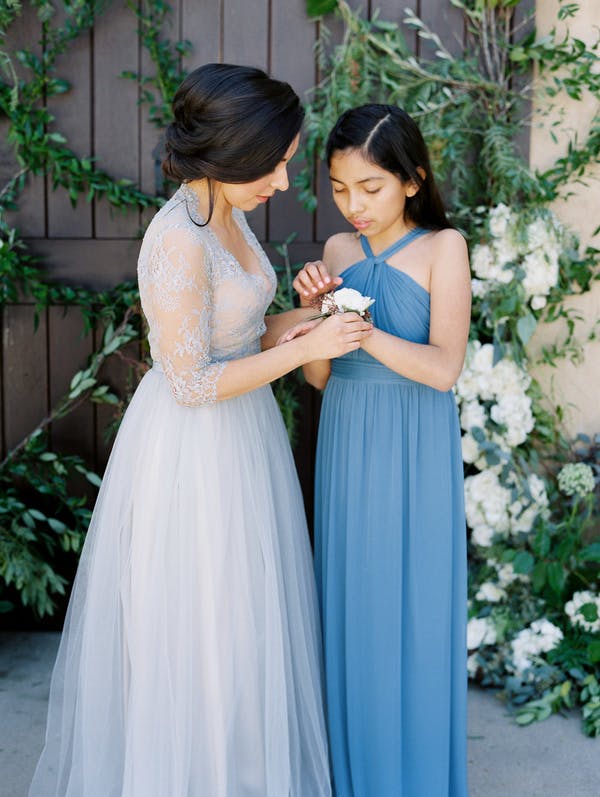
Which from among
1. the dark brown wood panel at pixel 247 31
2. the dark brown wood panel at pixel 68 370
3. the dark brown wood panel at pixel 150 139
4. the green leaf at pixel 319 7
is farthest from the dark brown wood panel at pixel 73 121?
the green leaf at pixel 319 7

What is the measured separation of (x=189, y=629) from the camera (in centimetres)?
225

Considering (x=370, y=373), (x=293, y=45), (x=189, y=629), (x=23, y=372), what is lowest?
(x=189, y=629)

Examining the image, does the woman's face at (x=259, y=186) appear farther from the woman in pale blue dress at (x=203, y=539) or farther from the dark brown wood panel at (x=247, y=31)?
the dark brown wood panel at (x=247, y=31)

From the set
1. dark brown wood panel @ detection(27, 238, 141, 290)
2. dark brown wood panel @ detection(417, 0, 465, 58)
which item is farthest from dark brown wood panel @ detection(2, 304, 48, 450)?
Answer: dark brown wood panel @ detection(417, 0, 465, 58)

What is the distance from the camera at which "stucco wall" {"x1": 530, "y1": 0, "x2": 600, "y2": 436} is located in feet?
11.1

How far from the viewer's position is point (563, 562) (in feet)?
10.6

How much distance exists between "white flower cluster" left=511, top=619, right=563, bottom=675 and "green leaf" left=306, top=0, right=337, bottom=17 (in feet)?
7.88

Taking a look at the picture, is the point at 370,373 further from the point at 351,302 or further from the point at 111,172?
the point at 111,172

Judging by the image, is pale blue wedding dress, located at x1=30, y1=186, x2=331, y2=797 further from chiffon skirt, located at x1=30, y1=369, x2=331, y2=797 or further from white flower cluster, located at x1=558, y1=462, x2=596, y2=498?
white flower cluster, located at x1=558, y1=462, x2=596, y2=498

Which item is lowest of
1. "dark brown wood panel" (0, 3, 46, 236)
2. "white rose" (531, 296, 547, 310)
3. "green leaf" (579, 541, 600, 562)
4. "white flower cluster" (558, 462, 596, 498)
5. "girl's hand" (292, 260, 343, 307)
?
"green leaf" (579, 541, 600, 562)

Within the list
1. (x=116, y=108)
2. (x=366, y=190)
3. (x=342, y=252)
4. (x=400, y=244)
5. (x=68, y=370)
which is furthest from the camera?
(x=68, y=370)

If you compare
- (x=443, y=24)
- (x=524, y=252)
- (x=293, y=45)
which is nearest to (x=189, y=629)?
(x=524, y=252)

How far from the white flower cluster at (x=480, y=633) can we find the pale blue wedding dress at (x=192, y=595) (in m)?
0.98

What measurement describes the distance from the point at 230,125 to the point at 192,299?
0.42m
